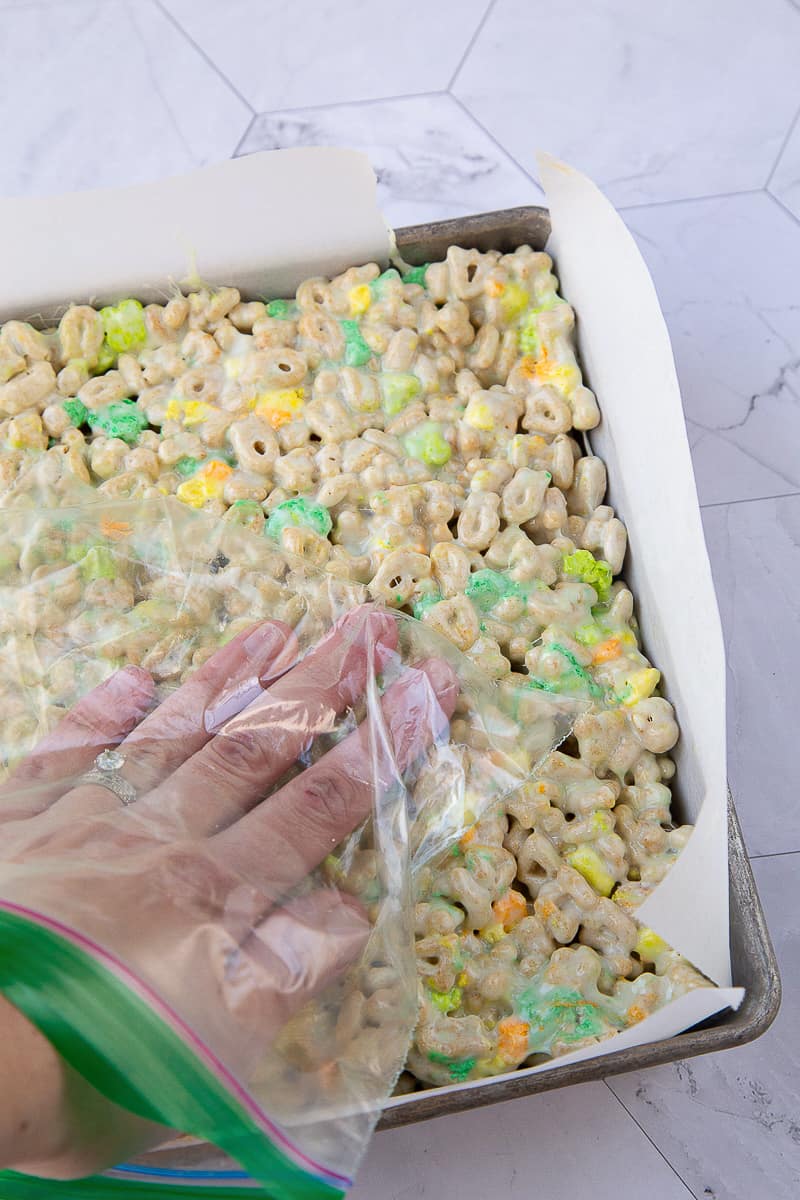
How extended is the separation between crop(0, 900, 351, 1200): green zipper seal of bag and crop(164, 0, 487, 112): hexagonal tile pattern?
103 cm

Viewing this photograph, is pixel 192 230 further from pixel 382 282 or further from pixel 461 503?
pixel 461 503

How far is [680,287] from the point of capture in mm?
1145

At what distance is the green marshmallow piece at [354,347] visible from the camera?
87cm

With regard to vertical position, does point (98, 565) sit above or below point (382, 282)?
below

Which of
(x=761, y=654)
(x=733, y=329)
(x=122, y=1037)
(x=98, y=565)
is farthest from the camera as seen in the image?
(x=733, y=329)

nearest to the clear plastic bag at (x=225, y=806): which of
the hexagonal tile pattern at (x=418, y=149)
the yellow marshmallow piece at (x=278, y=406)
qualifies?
the yellow marshmallow piece at (x=278, y=406)

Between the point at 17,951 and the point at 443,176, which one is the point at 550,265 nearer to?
the point at 443,176

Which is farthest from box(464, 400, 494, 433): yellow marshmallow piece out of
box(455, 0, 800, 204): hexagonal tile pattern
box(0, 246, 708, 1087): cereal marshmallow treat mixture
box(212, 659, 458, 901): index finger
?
box(455, 0, 800, 204): hexagonal tile pattern

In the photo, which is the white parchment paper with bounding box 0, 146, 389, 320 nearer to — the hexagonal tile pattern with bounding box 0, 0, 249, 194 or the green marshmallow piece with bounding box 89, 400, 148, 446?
the green marshmallow piece with bounding box 89, 400, 148, 446

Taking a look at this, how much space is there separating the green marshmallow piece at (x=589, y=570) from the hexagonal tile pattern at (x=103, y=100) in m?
0.69

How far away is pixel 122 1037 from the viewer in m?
→ 0.47

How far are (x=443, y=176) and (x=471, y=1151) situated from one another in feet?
2.98

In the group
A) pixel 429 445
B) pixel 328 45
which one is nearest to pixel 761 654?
pixel 429 445

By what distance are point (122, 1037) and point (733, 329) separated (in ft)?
2.90
